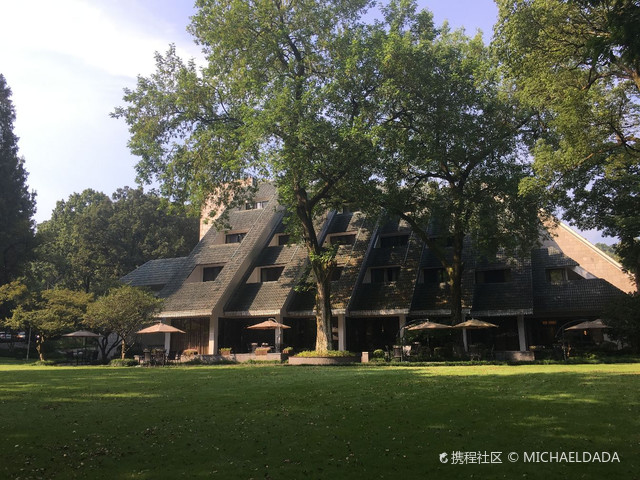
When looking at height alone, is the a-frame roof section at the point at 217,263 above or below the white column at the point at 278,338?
above

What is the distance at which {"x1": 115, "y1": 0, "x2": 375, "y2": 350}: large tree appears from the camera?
906 inches

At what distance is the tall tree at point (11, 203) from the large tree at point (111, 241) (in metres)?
4.60

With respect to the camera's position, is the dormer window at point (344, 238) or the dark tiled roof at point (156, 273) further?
the dark tiled roof at point (156, 273)

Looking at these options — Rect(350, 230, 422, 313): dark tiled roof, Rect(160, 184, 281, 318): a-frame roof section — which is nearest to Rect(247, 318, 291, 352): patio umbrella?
Rect(160, 184, 281, 318): a-frame roof section

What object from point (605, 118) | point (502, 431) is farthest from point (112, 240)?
point (502, 431)

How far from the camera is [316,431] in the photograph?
7688 millimetres

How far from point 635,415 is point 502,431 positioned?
2.52 metres

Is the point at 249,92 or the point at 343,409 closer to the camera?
the point at 343,409

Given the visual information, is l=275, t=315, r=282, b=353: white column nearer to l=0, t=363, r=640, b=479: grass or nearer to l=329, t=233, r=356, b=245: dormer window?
l=329, t=233, r=356, b=245: dormer window

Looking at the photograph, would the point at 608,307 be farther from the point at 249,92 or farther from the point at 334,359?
the point at 249,92

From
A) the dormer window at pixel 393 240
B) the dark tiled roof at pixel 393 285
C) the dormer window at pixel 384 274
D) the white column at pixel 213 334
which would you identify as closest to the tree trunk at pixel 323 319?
the dark tiled roof at pixel 393 285

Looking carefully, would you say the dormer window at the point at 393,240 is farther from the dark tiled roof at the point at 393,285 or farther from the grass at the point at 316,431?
the grass at the point at 316,431

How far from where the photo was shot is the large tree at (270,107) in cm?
2302

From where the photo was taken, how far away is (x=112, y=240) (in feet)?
179
